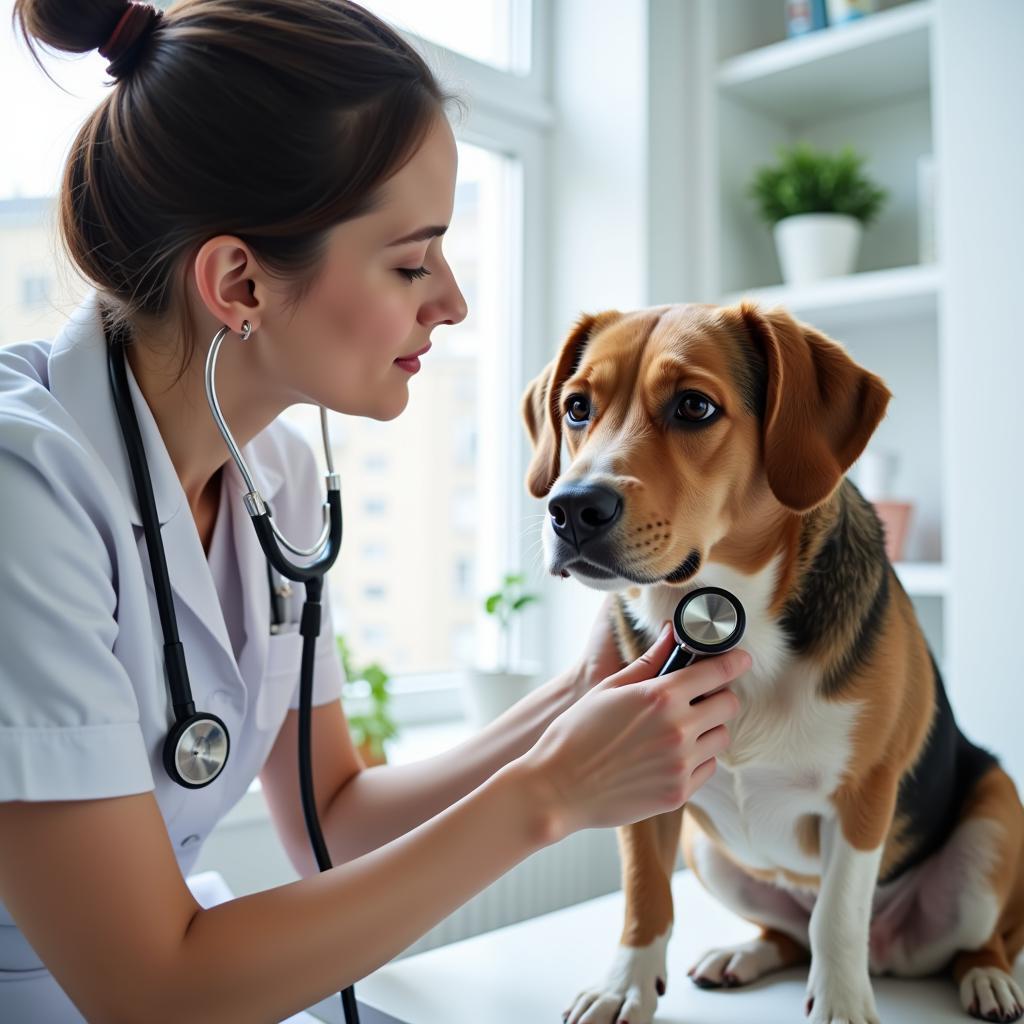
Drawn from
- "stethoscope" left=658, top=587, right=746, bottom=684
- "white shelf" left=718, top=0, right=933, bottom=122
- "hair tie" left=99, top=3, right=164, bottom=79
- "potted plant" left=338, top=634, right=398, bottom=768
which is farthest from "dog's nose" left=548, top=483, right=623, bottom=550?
"white shelf" left=718, top=0, right=933, bottom=122

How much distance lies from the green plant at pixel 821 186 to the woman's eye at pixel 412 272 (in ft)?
5.13

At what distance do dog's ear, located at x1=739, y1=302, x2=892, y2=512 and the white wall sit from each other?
1.06m

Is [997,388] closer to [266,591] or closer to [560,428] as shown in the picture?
[560,428]

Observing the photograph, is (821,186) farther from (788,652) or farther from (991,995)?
(991,995)

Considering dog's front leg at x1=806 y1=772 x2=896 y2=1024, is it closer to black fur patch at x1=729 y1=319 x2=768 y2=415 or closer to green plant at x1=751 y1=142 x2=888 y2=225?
black fur patch at x1=729 y1=319 x2=768 y2=415

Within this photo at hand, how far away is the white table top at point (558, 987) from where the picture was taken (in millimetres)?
1090

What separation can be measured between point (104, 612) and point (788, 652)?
66 cm

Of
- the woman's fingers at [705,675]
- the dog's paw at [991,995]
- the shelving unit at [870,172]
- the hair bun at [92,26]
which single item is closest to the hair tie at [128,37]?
the hair bun at [92,26]

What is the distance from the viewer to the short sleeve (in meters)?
0.80

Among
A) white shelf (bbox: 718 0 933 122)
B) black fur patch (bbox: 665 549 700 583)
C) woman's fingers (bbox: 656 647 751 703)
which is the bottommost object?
woman's fingers (bbox: 656 647 751 703)

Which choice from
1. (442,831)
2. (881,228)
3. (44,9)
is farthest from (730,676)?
(881,228)

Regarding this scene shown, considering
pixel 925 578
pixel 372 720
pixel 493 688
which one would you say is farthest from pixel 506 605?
pixel 925 578

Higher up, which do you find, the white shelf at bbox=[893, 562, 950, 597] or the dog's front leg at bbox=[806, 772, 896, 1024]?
the white shelf at bbox=[893, 562, 950, 597]

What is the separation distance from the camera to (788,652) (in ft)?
3.52
